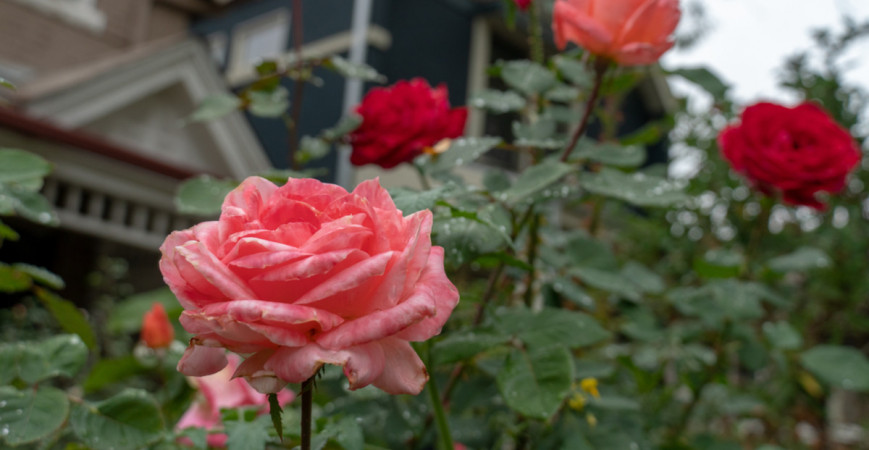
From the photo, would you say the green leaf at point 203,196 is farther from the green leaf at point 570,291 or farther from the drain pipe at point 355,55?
the drain pipe at point 355,55

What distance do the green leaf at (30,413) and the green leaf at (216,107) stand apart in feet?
1.84

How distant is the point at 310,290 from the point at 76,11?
5.95 m

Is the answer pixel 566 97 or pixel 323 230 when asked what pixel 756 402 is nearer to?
pixel 566 97

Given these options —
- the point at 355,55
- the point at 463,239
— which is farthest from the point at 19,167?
the point at 355,55

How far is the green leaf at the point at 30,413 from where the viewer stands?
562mm

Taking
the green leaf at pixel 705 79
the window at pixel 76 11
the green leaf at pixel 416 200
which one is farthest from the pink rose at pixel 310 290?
the window at pixel 76 11

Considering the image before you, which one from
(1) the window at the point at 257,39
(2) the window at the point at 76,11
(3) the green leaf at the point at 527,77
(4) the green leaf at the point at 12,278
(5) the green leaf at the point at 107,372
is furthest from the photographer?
(1) the window at the point at 257,39

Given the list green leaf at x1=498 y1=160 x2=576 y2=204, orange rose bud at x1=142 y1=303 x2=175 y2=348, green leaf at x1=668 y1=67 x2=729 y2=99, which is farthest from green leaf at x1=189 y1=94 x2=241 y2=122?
green leaf at x1=668 y1=67 x2=729 y2=99

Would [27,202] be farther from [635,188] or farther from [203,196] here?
[635,188]

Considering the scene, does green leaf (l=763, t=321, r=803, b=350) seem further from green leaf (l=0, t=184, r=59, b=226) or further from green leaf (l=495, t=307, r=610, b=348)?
green leaf (l=0, t=184, r=59, b=226)

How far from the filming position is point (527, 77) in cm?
89

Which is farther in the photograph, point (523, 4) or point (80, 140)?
point (80, 140)

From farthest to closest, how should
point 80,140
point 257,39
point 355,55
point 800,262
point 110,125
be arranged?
point 257,39 → point 355,55 → point 110,125 → point 80,140 → point 800,262

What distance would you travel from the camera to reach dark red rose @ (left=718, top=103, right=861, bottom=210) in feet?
3.49
